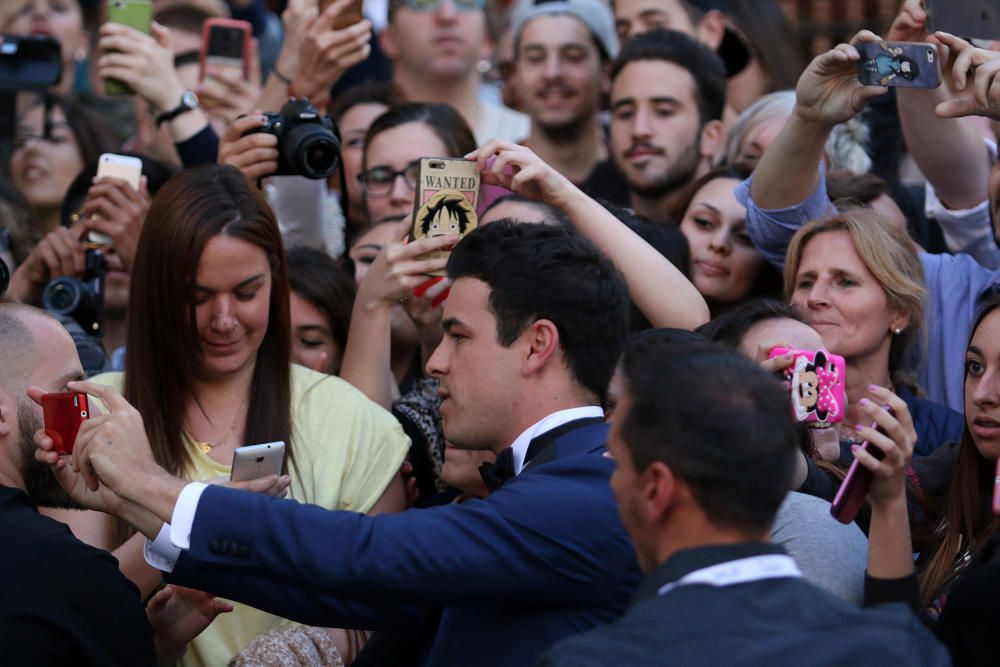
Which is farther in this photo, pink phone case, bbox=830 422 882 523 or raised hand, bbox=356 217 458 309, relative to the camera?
raised hand, bbox=356 217 458 309

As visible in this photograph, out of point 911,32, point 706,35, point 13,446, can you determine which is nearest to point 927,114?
point 911,32

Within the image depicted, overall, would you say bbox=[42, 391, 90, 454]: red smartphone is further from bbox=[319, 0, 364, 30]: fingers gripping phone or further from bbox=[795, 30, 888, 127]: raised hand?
bbox=[319, 0, 364, 30]: fingers gripping phone

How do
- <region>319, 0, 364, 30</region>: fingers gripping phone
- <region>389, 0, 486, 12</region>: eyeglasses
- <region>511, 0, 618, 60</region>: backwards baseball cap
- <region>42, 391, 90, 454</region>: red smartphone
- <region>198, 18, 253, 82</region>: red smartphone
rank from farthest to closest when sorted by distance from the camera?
1. <region>389, 0, 486, 12</region>: eyeglasses
2. <region>511, 0, 618, 60</region>: backwards baseball cap
3. <region>198, 18, 253, 82</region>: red smartphone
4. <region>319, 0, 364, 30</region>: fingers gripping phone
5. <region>42, 391, 90, 454</region>: red smartphone

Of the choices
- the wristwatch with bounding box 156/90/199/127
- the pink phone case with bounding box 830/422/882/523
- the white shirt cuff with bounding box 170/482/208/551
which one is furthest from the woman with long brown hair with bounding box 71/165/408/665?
the pink phone case with bounding box 830/422/882/523

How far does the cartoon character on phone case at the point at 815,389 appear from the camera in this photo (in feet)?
12.6

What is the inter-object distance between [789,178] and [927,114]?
0.62 metres

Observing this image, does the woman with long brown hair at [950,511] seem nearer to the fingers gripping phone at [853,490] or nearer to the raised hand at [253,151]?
the fingers gripping phone at [853,490]

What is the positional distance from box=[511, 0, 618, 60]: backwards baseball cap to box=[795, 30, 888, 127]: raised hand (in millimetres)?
2298

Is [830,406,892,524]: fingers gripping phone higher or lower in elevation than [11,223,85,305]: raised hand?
higher

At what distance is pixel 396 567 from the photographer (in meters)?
3.11

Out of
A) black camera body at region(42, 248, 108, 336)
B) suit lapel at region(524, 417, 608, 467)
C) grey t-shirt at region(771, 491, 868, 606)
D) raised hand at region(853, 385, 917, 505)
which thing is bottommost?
black camera body at region(42, 248, 108, 336)

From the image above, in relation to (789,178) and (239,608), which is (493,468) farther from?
(789,178)

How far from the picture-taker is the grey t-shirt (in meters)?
3.48

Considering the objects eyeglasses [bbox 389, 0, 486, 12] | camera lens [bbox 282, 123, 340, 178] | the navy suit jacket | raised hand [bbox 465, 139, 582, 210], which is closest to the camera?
the navy suit jacket
